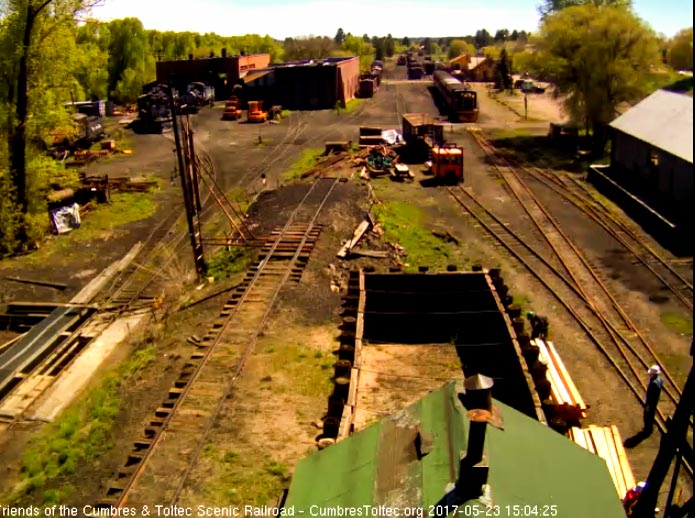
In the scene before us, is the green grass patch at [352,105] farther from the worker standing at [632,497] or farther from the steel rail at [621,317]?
the worker standing at [632,497]

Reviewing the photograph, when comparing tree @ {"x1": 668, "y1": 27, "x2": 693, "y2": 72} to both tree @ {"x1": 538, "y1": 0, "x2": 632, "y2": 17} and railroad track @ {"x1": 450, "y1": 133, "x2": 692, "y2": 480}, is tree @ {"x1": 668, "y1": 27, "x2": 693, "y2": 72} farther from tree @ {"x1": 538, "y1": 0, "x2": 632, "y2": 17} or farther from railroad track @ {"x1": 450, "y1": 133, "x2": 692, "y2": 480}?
railroad track @ {"x1": 450, "y1": 133, "x2": 692, "y2": 480}

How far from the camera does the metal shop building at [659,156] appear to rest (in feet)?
77.8

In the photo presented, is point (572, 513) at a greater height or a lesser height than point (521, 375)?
greater

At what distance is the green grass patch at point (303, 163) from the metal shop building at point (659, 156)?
51.0ft

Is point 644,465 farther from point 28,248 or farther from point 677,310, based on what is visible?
point 28,248

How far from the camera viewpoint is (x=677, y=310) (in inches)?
687

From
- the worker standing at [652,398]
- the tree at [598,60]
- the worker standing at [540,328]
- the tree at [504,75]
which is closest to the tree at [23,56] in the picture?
the worker standing at [540,328]

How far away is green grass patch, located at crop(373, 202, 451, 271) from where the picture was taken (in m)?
21.1

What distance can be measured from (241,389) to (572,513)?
337 inches

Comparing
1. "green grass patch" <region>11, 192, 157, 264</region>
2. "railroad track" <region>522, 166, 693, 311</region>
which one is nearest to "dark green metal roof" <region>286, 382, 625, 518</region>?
"railroad track" <region>522, 166, 693, 311</region>

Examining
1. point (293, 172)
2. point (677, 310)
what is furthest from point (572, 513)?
point (293, 172)

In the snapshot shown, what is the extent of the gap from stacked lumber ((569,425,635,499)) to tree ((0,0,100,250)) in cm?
2142

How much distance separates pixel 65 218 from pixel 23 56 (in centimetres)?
662

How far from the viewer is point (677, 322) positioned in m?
16.8
